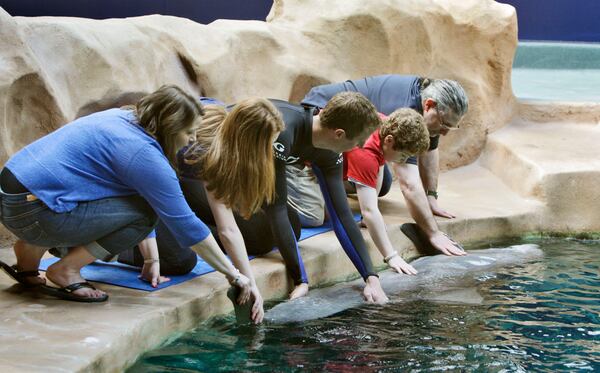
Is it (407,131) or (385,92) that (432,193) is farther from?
(407,131)

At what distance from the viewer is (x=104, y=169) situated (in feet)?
10.3

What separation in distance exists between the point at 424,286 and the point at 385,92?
1261mm

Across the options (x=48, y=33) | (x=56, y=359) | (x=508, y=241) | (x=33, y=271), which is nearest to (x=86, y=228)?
(x=33, y=271)

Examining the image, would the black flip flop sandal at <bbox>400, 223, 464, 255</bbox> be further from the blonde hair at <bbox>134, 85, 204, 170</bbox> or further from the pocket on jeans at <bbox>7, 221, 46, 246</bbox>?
the pocket on jeans at <bbox>7, 221, 46, 246</bbox>

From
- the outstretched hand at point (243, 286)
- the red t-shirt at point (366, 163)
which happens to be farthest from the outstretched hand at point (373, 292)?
the outstretched hand at point (243, 286)

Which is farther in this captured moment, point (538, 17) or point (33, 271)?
point (538, 17)

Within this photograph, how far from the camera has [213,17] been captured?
27.7 ft

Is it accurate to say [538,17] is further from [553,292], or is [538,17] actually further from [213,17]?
[553,292]

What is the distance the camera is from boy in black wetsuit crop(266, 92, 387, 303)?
3.72 m

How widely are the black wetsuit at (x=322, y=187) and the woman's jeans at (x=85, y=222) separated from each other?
76 cm

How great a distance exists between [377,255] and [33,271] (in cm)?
204

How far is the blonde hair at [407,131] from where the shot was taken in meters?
4.18

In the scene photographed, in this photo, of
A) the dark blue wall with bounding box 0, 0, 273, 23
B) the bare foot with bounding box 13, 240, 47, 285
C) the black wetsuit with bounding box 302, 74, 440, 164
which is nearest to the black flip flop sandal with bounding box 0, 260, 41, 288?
the bare foot with bounding box 13, 240, 47, 285

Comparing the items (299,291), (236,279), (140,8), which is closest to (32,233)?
(236,279)
